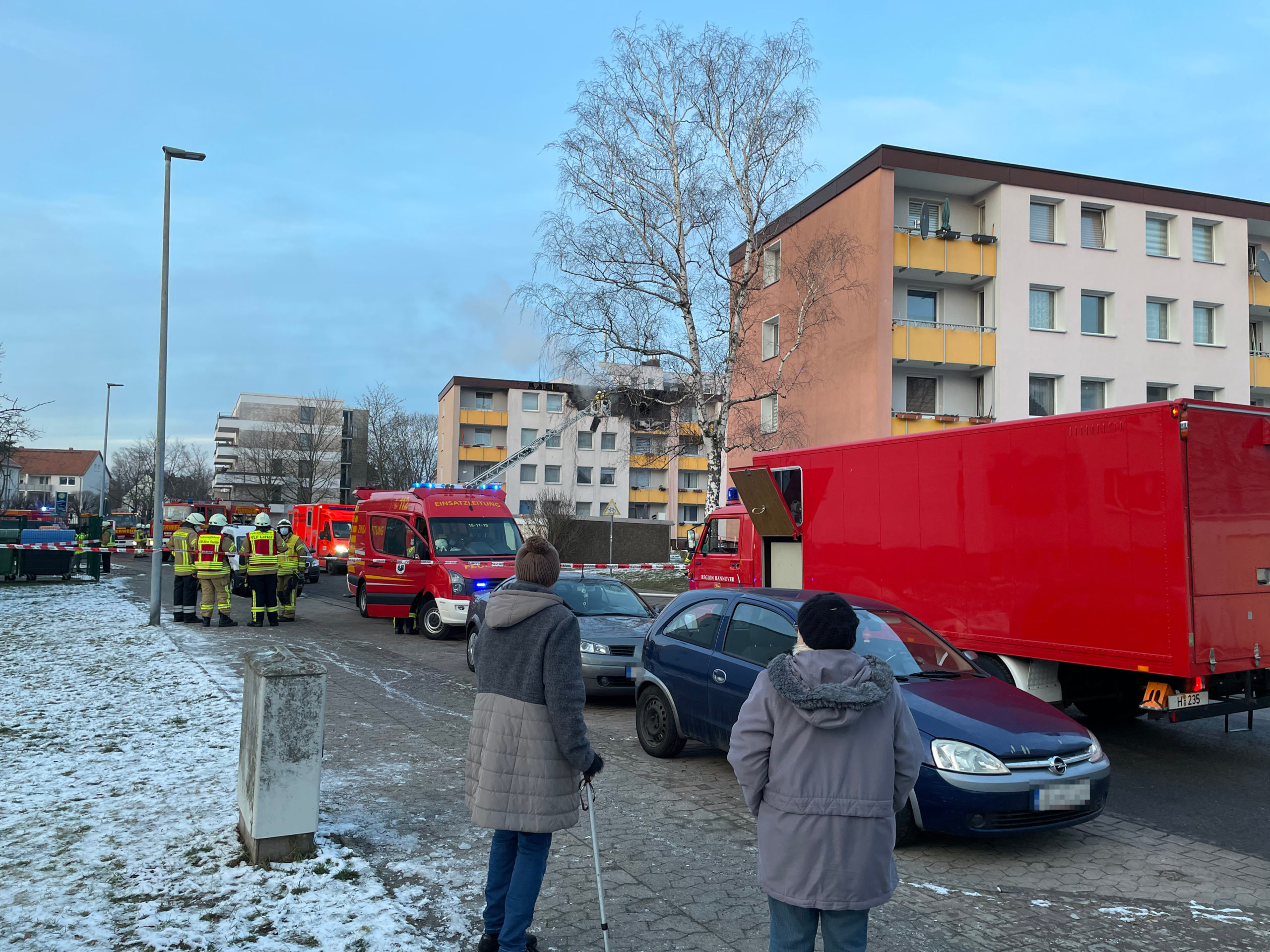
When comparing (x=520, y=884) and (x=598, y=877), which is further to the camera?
(x=598, y=877)

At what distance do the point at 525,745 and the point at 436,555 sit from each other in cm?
1237

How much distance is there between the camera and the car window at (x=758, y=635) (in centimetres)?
642

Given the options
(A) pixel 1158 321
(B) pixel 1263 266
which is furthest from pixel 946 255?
(B) pixel 1263 266

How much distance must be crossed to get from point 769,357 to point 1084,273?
10335 mm

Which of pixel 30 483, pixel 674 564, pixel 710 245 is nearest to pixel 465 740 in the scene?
pixel 710 245

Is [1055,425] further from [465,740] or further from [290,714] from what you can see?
[290,714]

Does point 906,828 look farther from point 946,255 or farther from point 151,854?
point 946,255

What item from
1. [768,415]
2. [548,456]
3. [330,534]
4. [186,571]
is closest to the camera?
[186,571]

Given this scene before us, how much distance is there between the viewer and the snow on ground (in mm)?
3855

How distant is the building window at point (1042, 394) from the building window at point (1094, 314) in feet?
7.32

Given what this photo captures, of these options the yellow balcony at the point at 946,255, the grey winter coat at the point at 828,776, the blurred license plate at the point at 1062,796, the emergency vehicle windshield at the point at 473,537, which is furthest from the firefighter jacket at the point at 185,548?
the yellow balcony at the point at 946,255

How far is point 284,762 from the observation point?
15.2 feet

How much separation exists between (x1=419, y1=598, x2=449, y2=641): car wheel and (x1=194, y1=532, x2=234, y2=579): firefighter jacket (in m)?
3.73

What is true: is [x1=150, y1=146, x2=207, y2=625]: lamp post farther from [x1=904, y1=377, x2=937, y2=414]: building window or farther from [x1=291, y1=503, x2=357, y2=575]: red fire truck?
[x1=904, y1=377, x2=937, y2=414]: building window
